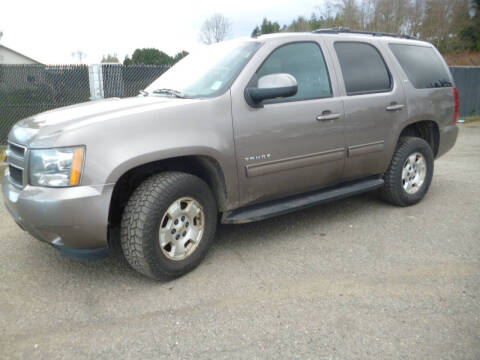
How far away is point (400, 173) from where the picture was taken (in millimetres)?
4480

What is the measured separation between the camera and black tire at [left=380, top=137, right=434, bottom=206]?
14.6 feet

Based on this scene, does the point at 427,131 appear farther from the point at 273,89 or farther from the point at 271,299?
the point at 271,299

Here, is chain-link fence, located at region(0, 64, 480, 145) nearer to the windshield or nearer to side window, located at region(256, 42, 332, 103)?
the windshield

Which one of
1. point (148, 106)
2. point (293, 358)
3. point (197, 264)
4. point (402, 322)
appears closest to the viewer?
point (293, 358)

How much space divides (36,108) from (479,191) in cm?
832

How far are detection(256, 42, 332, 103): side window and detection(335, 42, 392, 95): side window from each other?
0.86ft

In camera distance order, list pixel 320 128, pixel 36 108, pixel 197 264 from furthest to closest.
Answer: pixel 36 108 < pixel 320 128 < pixel 197 264

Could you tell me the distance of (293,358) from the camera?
7.20ft

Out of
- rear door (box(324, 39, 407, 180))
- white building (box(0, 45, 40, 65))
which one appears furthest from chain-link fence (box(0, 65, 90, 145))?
white building (box(0, 45, 40, 65))

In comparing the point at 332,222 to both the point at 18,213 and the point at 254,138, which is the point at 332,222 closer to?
the point at 254,138

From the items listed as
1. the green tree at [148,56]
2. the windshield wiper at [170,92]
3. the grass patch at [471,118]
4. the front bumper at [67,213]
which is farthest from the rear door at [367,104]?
the green tree at [148,56]

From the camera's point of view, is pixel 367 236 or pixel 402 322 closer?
pixel 402 322

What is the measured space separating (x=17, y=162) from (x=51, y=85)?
6.49 meters

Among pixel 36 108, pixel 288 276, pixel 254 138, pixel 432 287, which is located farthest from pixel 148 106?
pixel 36 108
